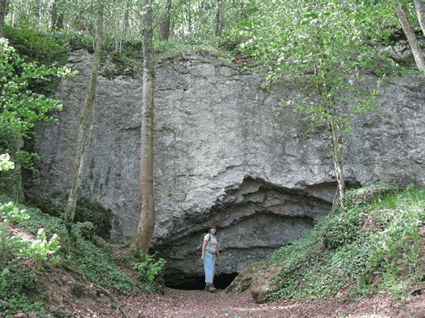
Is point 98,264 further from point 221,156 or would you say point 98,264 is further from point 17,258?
point 221,156

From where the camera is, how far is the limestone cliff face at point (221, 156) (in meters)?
8.55

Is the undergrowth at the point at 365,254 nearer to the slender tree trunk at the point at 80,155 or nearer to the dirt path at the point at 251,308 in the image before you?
the dirt path at the point at 251,308

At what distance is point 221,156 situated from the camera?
8867mm

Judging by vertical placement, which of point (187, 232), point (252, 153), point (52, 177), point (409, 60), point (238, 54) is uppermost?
point (238, 54)

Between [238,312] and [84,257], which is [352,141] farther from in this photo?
[84,257]

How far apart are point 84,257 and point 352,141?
7462 millimetres

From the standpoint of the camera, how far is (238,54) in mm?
10727

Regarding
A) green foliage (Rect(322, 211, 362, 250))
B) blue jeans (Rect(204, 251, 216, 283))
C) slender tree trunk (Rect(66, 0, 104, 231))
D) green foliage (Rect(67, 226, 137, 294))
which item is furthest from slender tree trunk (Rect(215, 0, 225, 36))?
green foliage (Rect(67, 226, 137, 294))

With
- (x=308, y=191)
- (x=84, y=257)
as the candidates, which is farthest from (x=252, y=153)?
(x=84, y=257)

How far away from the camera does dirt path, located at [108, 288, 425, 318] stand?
11.9ft

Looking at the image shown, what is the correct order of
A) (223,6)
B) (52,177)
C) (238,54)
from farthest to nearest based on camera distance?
(223,6) < (238,54) < (52,177)

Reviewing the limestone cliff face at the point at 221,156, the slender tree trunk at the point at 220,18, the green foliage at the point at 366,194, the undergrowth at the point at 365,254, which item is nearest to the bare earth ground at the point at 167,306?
the undergrowth at the point at 365,254

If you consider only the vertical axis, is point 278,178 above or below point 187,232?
above

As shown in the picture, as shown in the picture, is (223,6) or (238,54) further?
(223,6)
